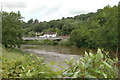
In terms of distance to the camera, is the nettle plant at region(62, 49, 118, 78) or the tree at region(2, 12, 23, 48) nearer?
the nettle plant at region(62, 49, 118, 78)

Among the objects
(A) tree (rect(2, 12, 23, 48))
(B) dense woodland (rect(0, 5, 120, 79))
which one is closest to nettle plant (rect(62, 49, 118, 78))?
(B) dense woodland (rect(0, 5, 120, 79))

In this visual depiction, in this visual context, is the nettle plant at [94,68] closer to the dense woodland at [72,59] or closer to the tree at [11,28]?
the dense woodland at [72,59]

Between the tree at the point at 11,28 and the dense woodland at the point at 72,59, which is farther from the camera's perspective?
the tree at the point at 11,28

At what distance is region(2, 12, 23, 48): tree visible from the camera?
16.2m

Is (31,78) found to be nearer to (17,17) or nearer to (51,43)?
(17,17)

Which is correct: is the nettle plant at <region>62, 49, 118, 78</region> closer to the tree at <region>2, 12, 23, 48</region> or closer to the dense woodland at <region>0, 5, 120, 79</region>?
the dense woodland at <region>0, 5, 120, 79</region>

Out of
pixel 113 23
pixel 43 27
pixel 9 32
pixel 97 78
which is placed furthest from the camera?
pixel 43 27

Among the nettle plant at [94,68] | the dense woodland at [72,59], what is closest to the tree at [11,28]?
the dense woodland at [72,59]

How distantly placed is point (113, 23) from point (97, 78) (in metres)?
11.5

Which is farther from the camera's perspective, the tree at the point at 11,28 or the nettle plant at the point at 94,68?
the tree at the point at 11,28

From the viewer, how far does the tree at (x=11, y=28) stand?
16.2 metres

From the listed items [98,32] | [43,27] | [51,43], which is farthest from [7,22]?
[43,27]

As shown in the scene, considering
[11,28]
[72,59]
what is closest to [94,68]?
[72,59]

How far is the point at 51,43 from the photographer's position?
3734 cm
